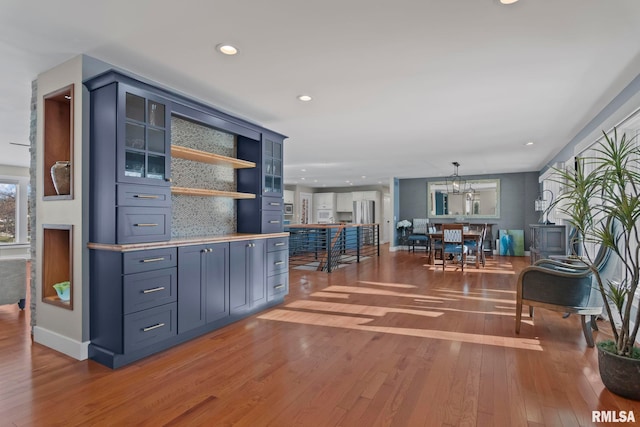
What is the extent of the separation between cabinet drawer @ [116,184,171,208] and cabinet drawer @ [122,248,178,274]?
39 centimetres

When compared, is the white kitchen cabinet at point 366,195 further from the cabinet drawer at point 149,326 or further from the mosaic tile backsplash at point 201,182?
the cabinet drawer at point 149,326

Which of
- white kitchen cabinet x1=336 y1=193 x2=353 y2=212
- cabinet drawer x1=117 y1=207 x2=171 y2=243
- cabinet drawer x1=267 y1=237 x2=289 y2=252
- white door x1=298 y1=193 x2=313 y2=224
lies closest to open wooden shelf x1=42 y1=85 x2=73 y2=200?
cabinet drawer x1=117 y1=207 x2=171 y2=243

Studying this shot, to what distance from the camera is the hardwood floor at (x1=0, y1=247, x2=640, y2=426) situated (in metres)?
1.93

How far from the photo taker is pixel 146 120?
9.21 ft

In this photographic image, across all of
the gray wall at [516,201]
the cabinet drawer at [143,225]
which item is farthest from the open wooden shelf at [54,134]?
the gray wall at [516,201]

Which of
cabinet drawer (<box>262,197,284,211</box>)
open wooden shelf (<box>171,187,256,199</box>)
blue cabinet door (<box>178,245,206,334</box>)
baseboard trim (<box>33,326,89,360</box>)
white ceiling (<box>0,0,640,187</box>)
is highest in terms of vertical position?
white ceiling (<box>0,0,640,187</box>)

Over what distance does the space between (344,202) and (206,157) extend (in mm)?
10510

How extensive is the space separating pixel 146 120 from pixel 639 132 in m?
4.48

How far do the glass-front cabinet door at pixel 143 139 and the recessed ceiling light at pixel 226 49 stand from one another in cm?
78

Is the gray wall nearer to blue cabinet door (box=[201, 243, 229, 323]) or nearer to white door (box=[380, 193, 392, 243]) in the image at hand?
white door (box=[380, 193, 392, 243])

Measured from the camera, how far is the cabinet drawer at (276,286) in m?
4.12

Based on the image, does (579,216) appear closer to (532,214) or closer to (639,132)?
(639,132)

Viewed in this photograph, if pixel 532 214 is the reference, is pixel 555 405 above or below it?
below

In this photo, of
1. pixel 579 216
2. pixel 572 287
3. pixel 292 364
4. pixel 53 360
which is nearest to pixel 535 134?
pixel 572 287
